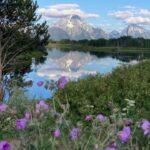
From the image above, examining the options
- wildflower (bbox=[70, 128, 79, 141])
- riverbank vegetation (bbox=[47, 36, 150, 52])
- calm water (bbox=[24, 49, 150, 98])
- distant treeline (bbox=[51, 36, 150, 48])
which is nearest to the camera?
wildflower (bbox=[70, 128, 79, 141])

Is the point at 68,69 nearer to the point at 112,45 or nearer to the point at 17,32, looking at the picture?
the point at 17,32

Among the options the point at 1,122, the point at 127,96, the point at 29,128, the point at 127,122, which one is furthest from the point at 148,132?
the point at 127,96

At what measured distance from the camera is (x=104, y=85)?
30.3 feet

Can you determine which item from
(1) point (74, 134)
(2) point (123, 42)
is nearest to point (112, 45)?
(2) point (123, 42)

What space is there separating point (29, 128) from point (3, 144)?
3.62 feet

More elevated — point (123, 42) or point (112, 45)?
point (123, 42)

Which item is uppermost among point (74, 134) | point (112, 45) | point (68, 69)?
point (74, 134)

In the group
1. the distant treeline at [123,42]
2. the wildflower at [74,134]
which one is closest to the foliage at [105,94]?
the wildflower at [74,134]

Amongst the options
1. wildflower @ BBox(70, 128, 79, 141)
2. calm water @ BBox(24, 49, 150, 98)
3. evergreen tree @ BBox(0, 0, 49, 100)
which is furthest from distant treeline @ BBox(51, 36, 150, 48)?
wildflower @ BBox(70, 128, 79, 141)

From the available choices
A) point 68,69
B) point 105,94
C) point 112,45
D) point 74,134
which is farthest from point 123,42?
point 74,134

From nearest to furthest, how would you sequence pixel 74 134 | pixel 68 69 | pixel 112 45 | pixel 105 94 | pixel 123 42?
pixel 74 134 → pixel 105 94 → pixel 68 69 → pixel 123 42 → pixel 112 45

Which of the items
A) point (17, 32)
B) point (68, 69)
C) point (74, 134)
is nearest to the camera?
point (74, 134)

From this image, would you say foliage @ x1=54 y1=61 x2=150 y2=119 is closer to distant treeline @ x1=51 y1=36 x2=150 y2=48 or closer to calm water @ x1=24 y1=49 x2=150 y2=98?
calm water @ x1=24 y1=49 x2=150 y2=98

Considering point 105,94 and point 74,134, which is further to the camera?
point 105,94
